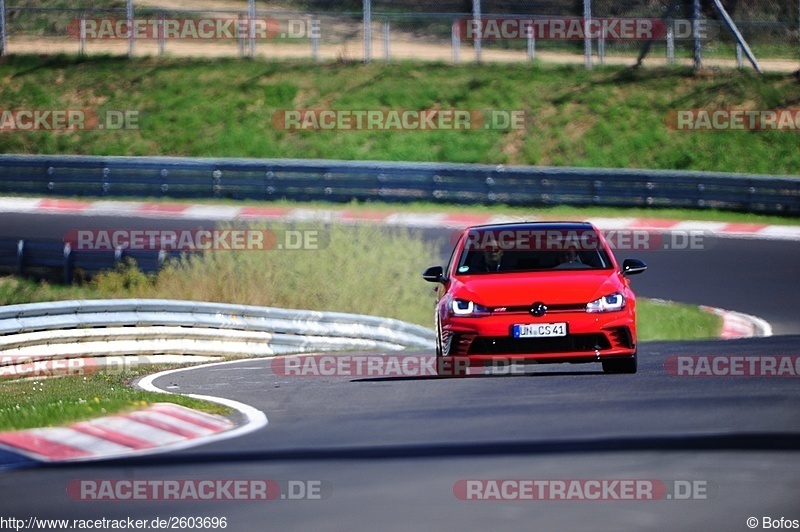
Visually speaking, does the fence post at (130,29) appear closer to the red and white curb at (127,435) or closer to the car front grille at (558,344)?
the car front grille at (558,344)

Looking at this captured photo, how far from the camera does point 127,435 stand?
8891 millimetres

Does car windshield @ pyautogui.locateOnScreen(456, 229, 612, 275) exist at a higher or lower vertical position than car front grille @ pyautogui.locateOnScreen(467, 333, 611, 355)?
higher

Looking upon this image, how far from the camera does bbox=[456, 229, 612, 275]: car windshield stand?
39.8 feet

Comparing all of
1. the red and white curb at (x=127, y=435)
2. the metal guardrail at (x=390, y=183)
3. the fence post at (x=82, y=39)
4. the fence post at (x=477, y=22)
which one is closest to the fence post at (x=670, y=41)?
the fence post at (x=477, y=22)

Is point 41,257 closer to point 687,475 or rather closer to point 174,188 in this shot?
point 174,188

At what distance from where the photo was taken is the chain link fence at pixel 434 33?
36031 mm

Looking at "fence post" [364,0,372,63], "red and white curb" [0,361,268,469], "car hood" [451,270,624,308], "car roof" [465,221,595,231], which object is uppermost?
"fence post" [364,0,372,63]

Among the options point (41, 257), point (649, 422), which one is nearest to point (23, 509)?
point (649, 422)

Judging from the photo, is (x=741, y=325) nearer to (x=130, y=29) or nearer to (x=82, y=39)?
(x=130, y=29)

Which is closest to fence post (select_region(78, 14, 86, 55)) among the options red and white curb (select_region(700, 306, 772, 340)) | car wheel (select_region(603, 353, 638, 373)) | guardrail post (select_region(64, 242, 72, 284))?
guardrail post (select_region(64, 242, 72, 284))

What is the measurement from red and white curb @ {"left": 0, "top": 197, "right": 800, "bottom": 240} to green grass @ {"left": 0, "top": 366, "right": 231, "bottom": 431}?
440 inches

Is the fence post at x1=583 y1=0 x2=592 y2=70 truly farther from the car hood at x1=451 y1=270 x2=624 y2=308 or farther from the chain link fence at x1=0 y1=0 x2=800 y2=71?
the car hood at x1=451 y1=270 x2=624 y2=308

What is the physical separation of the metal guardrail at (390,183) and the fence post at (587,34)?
557cm

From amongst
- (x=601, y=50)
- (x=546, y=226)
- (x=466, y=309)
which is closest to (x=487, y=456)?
(x=466, y=309)
